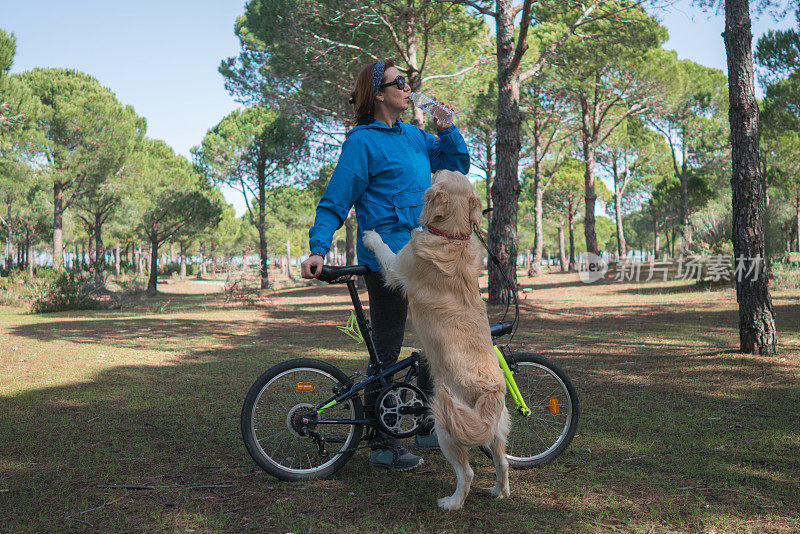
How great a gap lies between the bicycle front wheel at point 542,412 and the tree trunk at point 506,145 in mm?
7489

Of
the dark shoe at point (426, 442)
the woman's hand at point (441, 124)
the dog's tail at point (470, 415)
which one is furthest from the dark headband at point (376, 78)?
the dark shoe at point (426, 442)

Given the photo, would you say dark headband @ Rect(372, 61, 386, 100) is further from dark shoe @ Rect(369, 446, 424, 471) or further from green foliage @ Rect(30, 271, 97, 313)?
green foliage @ Rect(30, 271, 97, 313)

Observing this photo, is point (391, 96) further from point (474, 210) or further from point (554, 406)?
point (554, 406)

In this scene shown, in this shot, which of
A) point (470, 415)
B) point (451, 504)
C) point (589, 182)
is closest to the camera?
point (470, 415)

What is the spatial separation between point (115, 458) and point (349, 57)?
1544 cm

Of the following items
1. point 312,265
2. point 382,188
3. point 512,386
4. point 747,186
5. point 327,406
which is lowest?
point 327,406

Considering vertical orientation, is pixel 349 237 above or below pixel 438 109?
above

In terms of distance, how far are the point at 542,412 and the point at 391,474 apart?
956 mm

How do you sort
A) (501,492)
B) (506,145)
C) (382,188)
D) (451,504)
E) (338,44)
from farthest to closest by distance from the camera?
(338,44) → (506,145) → (382,188) → (501,492) → (451,504)

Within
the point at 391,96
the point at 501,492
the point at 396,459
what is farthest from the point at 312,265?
the point at 501,492

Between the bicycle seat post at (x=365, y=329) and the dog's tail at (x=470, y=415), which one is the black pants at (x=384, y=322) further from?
the dog's tail at (x=470, y=415)

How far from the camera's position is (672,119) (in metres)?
29.1

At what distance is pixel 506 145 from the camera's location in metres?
10.7

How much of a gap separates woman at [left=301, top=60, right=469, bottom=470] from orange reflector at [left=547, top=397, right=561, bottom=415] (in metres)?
0.81
